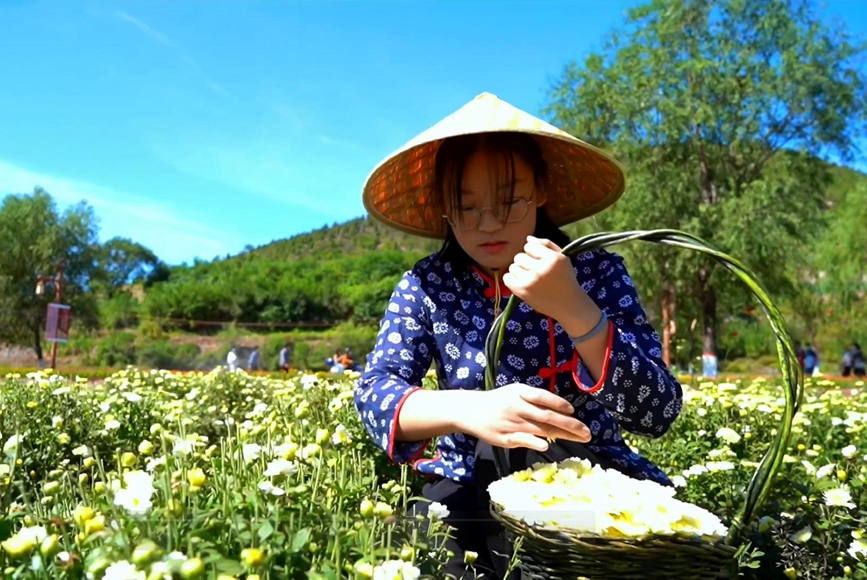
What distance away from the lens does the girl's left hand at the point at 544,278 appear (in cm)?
116

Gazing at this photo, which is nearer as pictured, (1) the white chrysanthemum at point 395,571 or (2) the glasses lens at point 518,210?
(1) the white chrysanthemum at point 395,571

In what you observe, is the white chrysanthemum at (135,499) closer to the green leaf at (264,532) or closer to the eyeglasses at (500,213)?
the green leaf at (264,532)

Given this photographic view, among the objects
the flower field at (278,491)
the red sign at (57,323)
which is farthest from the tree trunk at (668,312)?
the red sign at (57,323)

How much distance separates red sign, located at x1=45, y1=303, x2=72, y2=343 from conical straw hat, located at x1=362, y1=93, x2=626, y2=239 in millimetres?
19172

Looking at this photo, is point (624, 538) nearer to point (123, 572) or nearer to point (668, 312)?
point (123, 572)

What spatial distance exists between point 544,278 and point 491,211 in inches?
17.2

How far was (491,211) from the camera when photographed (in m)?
1.57

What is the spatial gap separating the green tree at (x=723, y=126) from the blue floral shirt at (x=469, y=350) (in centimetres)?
1429

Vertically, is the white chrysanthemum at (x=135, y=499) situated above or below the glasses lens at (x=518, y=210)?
below

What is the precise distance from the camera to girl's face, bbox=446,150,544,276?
5.17 ft

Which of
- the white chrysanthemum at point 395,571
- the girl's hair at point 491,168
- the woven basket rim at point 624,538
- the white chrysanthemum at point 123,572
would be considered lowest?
the white chrysanthemum at point 395,571

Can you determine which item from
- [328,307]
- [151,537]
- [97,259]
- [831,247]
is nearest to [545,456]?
[151,537]

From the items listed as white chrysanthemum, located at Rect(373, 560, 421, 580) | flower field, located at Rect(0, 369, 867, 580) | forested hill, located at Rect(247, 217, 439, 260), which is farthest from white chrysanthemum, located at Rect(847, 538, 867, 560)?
forested hill, located at Rect(247, 217, 439, 260)

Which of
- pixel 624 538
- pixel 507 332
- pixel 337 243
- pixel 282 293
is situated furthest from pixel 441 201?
pixel 337 243
